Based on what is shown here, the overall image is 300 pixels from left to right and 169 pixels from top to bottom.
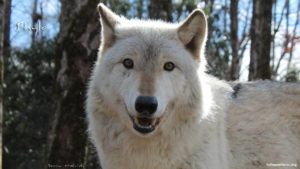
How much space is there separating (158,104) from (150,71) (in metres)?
0.37

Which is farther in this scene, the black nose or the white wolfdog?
the white wolfdog

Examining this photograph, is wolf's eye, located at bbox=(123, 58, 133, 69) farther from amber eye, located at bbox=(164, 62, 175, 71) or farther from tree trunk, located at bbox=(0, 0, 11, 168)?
tree trunk, located at bbox=(0, 0, 11, 168)

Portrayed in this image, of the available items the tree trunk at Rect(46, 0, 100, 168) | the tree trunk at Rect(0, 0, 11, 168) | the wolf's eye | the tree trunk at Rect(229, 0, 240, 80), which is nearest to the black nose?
the wolf's eye

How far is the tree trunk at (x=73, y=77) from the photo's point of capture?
757 centimetres

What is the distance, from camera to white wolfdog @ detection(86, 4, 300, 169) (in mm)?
4645

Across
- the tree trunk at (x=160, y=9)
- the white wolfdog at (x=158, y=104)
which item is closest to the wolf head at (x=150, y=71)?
the white wolfdog at (x=158, y=104)

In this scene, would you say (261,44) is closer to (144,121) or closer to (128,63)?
(128,63)

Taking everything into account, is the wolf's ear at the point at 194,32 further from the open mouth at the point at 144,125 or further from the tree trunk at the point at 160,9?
the tree trunk at the point at 160,9

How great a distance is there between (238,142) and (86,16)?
3.20m

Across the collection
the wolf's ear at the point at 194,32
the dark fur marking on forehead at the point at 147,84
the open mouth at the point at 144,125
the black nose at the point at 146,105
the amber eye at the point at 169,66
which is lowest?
the open mouth at the point at 144,125

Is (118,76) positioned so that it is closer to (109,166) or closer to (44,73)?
(109,166)

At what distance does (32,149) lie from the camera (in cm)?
1431

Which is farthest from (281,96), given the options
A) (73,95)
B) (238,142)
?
(73,95)

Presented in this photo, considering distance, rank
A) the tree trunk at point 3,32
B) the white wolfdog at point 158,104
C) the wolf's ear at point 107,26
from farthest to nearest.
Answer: the tree trunk at point 3,32 < the wolf's ear at point 107,26 < the white wolfdog at point 158,104
